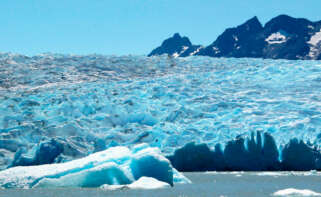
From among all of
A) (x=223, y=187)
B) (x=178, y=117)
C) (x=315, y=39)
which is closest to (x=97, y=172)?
(x=223, y=187)

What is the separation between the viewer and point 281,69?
84.8 ft

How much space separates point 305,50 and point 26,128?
6891 centimetres

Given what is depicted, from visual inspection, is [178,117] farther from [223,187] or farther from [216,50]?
[216,50]

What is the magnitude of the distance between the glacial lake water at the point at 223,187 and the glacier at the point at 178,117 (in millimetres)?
1113

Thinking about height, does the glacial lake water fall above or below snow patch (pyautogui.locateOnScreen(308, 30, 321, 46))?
below

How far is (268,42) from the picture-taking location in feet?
293

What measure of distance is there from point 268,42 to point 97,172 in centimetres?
7918

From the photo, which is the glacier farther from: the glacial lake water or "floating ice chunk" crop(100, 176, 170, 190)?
"floating ice chunk" crop(100, 176, 170, 190)

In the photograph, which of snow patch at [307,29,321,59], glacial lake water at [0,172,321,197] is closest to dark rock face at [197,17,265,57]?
snow patch at [307,29,321,59]

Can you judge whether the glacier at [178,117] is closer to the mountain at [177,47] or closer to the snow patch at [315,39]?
the snow patch at [315,39]

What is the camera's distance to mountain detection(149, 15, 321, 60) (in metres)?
83.0

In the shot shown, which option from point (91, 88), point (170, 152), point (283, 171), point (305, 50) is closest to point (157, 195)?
point (170, 152)

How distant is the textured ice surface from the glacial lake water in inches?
9.9

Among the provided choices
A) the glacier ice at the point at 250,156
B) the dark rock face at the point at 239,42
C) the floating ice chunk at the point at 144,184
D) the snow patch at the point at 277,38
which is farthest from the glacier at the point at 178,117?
the dark rock face at the point at 239,42
